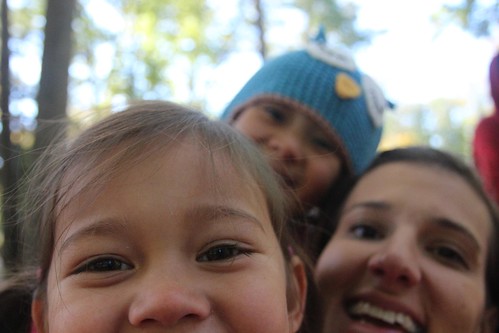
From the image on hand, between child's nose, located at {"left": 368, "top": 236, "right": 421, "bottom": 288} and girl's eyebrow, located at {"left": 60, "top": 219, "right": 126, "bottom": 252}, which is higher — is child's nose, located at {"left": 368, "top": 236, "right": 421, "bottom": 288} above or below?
below

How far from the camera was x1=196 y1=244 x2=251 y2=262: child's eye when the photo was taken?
1.20 metres

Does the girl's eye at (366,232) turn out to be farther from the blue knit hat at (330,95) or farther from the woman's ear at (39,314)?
the woman's ear at (39,314)

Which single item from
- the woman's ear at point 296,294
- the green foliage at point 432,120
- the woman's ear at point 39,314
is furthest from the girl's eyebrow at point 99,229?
the green foliage at point 432,120

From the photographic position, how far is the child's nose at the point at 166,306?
3.46 ft

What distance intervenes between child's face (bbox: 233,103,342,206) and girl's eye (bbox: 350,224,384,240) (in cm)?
38

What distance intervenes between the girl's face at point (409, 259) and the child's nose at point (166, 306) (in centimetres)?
86

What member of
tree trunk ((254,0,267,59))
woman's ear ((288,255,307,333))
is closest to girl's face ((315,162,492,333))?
woman's ear ((288,255,307,333))

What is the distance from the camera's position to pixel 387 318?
173cm

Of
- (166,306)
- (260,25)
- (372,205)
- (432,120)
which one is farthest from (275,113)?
(432,120)

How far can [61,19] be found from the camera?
2.75m

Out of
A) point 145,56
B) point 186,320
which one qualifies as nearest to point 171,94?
point 145,56

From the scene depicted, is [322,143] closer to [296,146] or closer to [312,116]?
[312,116]

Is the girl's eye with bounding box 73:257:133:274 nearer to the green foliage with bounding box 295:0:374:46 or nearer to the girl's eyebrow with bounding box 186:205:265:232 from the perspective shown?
the girl's eyebrow with bounding box 186:205:265:232

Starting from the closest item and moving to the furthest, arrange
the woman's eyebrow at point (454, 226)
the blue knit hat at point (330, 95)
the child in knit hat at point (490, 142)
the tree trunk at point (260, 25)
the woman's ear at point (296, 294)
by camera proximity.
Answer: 1. the woman's ear at point (296, 294)
2. the woman's eyebrow at point (454, 226)
3. the blue knit hat at point (330, 95)
4. the child in knit hat at point (490, 142)
5. the tree trunk at point (260, 25)
